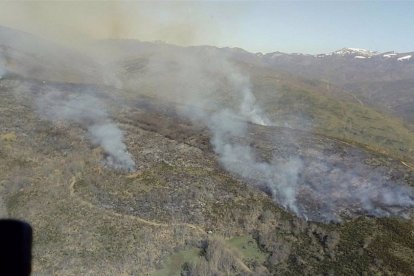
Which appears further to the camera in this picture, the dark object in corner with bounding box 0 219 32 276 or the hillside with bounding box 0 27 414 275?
the hillside with bounding box 0 27 414 275

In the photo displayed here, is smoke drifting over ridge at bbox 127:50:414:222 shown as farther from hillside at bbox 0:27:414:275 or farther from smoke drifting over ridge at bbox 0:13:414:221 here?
hillside at bbox 0:27:414:275

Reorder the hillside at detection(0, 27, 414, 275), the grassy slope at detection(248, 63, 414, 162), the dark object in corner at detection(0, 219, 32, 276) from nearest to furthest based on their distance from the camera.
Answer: the dark object in corner at detection(0, 219, 32, 276) → the hillside at detection(0, 27, 414, 275) → the grassy slope at detection(248, 63, 414, 162)

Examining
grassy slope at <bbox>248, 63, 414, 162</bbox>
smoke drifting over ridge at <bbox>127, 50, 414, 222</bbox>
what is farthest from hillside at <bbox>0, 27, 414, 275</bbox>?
grassy slope at <bbox>248, 63, 414, 162</bbox>

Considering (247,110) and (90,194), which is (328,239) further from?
(247,110)

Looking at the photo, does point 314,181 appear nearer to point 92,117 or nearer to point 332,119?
point 92,117

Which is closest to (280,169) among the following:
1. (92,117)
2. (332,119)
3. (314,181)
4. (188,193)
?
(314,181)

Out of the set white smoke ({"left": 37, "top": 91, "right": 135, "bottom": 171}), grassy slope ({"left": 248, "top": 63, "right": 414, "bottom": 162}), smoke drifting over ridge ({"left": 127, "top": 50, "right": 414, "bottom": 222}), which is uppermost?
white smoke ({"left": 37, "top": 91, "right": 135, "bottom": 171})

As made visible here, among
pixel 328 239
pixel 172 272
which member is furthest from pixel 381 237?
pixel 172 272

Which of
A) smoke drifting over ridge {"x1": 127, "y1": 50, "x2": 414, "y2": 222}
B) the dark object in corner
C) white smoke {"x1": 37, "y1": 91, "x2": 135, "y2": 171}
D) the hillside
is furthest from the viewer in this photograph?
white smoke {"x1": 37, "y1": 91, "x2": 135, "y2": 171}

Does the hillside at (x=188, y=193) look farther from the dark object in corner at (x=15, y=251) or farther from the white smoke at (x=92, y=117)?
the dark object in corner at (x=15, y=251)
